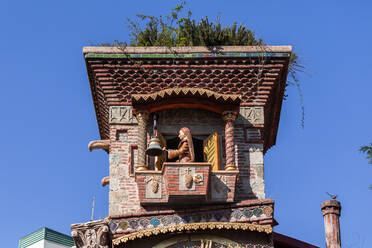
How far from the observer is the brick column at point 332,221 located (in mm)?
18391

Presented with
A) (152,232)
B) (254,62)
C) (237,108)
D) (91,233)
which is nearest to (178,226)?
(152,232)

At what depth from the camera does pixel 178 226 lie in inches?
718

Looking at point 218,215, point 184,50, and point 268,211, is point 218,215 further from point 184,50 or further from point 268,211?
point 184,50

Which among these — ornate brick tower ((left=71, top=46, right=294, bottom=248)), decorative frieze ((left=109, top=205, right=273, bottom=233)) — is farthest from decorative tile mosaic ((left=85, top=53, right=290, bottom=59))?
decorative frieze ((left=109, top=205, right=273, bottom=233))

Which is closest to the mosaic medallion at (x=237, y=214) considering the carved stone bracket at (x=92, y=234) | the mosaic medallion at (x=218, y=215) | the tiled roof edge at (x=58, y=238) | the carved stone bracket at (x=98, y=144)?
the mosaic medallion at (x=218, y=215)

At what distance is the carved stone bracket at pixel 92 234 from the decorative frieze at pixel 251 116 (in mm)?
3713

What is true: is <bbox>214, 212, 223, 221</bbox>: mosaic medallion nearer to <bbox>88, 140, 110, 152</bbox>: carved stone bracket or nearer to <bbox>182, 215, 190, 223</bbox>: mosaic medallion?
<bbox>182, 215, 190, 223</bbox>: mosaic medallion

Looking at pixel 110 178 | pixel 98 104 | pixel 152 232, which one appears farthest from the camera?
pixel 98 104

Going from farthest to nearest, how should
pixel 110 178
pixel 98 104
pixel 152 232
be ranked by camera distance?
pixel 98 104 < pixel 110 178 < pixel 152 232

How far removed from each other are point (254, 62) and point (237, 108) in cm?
124

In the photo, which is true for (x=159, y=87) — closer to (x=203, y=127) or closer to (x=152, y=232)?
(x=203, y=127)

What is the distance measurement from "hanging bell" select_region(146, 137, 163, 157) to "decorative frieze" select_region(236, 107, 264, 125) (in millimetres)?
2230

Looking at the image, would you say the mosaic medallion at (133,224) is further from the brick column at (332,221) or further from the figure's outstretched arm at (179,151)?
the brick column at (332,221)

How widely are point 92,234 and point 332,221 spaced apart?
A: 14.9 ft
